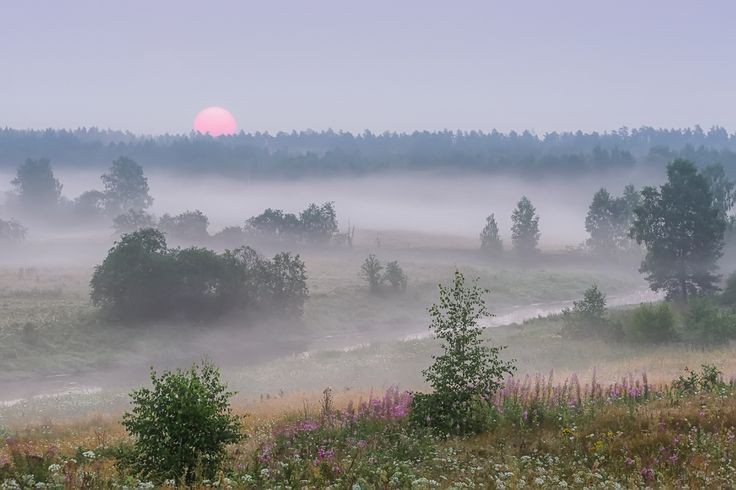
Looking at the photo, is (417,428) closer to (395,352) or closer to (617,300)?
(395,352)

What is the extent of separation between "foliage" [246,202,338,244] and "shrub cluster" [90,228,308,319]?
5663 cm

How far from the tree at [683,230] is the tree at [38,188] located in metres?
169

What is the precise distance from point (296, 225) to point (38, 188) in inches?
3925

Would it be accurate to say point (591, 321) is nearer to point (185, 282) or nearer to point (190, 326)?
point (190, 326)

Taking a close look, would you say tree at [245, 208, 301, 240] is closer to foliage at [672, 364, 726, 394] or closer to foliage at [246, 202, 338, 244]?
foliage at [246, 202, 338, 244]

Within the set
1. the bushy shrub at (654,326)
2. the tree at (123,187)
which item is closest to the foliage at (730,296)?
the bushy shrub at (654,326)

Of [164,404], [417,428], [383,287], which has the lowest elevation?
[383,287]

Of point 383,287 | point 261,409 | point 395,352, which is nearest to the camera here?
point 261,409

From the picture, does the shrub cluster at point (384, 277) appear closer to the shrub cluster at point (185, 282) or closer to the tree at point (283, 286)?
the shrub cluster at point (185, 282)

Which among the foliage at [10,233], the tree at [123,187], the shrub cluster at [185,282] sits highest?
the tree at [123,187]

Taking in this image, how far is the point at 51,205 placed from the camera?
182 m

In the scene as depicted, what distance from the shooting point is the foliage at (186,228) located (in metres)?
122

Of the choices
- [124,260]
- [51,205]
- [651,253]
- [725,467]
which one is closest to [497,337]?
[651,253]

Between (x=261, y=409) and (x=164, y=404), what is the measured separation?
11956 millimetres
